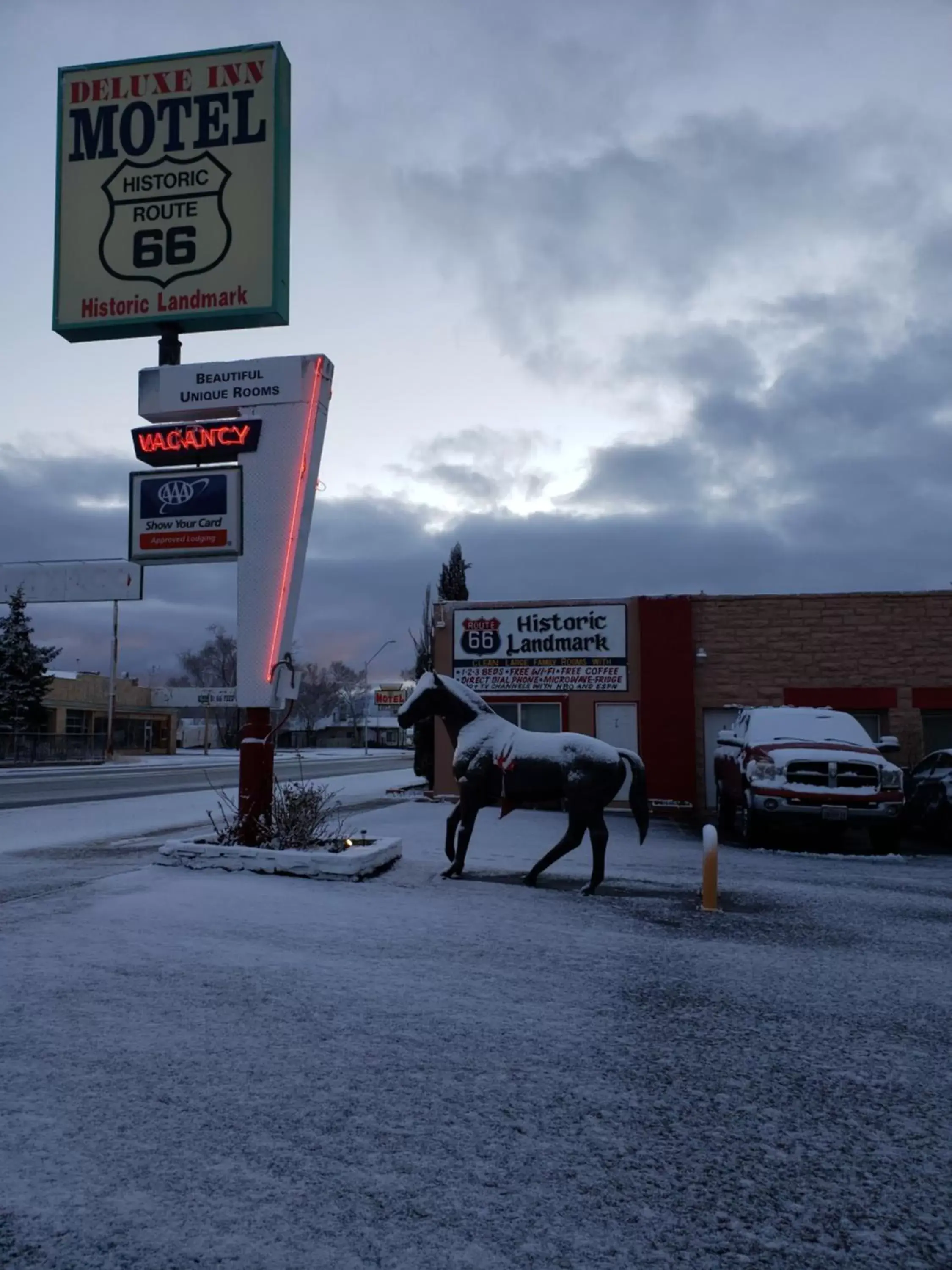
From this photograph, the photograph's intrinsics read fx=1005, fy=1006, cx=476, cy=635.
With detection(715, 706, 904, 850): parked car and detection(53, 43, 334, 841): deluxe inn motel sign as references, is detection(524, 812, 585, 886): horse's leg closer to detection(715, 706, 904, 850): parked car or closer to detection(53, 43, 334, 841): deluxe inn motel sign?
detection(53, 43, 334, 841): deluxe inn motel sign

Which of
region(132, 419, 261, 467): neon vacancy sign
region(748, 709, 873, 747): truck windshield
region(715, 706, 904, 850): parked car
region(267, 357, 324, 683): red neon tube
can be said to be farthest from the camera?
region(748, 709, 873, 747): truck windshield

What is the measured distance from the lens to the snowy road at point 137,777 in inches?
982

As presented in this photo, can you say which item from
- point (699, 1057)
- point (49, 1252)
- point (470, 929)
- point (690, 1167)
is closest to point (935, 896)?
point (470, 929)

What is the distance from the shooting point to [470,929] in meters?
7.49

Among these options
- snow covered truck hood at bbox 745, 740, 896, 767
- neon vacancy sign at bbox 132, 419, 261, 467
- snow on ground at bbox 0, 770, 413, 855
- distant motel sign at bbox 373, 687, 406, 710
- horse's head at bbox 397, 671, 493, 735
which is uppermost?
neon vacancy sign at bbox 132, 419, 261, 467

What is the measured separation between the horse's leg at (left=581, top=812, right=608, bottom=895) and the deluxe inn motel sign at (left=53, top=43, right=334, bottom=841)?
338cm

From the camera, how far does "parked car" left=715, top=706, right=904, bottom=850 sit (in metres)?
14.5

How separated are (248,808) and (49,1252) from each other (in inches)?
295

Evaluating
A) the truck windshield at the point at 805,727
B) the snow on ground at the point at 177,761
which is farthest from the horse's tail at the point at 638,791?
the snow on ground at the point at 177,761

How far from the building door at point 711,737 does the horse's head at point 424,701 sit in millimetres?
13117

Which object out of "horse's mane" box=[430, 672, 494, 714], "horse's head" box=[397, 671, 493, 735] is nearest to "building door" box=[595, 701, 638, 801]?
"horse's mane" box=[430, 672, 494, 714]

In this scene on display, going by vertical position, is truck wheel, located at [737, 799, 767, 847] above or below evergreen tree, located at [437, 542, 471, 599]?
below

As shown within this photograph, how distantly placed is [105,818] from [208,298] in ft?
35.3

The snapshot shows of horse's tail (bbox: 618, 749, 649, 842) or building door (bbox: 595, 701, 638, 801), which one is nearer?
horse's tail (bbox: 618, 749, 649, 842)
